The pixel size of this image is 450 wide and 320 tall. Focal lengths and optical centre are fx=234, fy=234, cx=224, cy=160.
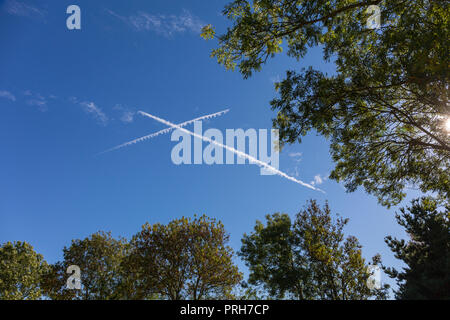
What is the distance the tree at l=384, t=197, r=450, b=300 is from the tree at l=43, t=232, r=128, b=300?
22672mm

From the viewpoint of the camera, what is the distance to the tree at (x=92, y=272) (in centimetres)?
2361

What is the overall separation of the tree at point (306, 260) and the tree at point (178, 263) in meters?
4.36

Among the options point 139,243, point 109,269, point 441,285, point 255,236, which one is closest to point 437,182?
point 441,285

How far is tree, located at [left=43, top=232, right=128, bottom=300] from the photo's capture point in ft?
77.5

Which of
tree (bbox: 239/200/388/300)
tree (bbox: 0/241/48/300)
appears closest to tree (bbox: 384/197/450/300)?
tree (bbox: 239/200/388/300)

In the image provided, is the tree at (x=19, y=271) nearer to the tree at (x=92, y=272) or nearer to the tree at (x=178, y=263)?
the tree at (x=92, y=272)

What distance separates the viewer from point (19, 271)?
98.1 feet

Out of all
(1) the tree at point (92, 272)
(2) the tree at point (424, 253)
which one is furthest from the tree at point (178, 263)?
(2) the tree at point (424, 253)

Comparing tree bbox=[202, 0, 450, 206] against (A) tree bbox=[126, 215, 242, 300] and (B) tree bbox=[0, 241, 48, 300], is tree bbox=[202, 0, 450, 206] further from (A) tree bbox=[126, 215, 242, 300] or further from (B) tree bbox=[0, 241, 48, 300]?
(B) tree bbox=[0, 241, 48, 300]

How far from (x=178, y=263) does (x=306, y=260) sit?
11.7 meters

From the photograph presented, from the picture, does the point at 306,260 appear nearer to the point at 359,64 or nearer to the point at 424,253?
the point at 424,253

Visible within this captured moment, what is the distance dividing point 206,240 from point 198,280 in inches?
135

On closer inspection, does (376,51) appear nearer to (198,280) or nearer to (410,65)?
(410,65)
